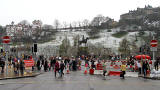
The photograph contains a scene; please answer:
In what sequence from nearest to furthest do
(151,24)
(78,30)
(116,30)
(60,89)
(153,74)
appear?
(60,89) → (153,74) → (151,24) → (116,30) → (78,30)

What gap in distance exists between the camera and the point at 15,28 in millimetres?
186875

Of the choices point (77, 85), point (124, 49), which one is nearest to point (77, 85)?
point (77, 85)

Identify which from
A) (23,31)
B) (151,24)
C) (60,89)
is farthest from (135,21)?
(60,89)

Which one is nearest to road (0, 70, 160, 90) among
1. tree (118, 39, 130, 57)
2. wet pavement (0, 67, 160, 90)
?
wet pavement (0, 67, 160, 90)

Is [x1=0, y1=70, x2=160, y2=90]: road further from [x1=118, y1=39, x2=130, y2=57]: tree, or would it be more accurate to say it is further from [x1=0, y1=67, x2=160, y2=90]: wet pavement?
[x1=118, y1=39, x2=130, y2=57]: tree

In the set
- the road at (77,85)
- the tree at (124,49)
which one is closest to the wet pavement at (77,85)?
the road at (77,85)

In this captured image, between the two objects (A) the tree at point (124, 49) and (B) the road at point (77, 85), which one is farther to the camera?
A: (A) the tree at point (124, 49)

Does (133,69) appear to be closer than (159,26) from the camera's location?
Yes

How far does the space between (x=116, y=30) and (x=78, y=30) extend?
30404 mm

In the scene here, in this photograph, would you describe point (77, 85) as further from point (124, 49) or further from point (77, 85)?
point (124, 49)

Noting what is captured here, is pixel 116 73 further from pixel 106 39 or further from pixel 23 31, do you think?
pixel 23 31

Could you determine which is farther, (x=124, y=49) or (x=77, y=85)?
(x=124, y=49)

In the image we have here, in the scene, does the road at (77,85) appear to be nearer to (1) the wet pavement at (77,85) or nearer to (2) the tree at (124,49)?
(1) the wet pavement at (77,85)

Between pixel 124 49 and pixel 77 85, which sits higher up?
pixel 124 49
